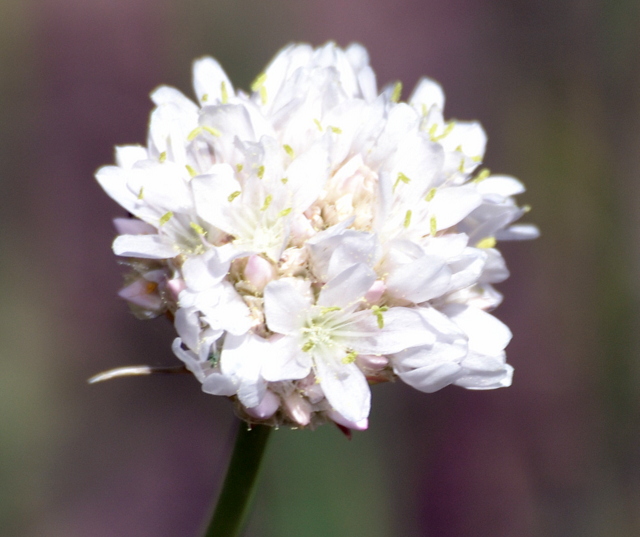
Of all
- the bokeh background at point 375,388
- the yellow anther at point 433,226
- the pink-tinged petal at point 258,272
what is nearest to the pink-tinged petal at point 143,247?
the pink-tinged petal at point 258,272

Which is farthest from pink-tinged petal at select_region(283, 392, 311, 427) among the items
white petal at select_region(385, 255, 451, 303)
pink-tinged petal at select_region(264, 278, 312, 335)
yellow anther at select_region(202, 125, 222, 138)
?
yellow anther at select_region(202, 125, 222, 138)

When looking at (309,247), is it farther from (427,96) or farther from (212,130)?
(427,96)

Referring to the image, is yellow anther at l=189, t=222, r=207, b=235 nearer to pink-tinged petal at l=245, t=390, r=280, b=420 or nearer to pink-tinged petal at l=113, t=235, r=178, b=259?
pink-tinged petal at l=113, t=235, r=178, b=259

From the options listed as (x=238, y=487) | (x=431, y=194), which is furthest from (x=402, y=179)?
(x=238, y=487)

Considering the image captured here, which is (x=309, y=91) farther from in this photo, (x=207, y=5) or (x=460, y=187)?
(x=207, y=5)

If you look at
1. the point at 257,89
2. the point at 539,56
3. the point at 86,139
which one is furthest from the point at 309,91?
the point at 86,139

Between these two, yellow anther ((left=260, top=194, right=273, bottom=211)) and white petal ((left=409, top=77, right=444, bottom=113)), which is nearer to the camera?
yellow anther ((left=260, top=194, right=273, bottom=211))

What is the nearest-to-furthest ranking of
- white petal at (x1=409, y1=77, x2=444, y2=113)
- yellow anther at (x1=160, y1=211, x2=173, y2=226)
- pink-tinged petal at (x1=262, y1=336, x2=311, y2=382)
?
1. pink-tinged petal at (x1=262, y1=336, x2=311, y2=382)
2. yellow anther at (x1=160, y1=211, x2=173, y2=226)
3. white petal at (x1=409, y1=77, x2=444, y2=113)
